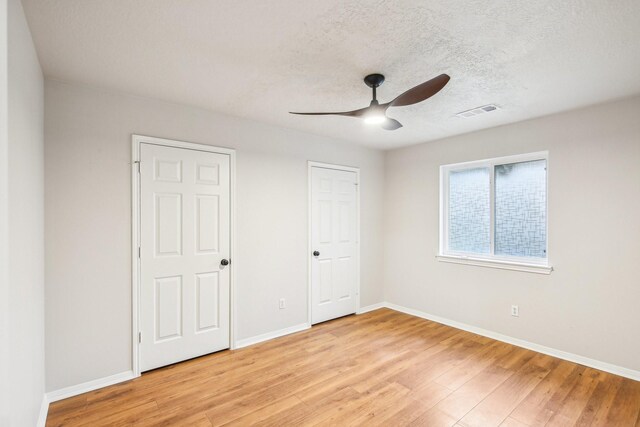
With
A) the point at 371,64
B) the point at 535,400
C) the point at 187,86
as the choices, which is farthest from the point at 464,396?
the point at 187,86

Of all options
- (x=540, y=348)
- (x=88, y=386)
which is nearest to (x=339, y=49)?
(x=88, y=386)

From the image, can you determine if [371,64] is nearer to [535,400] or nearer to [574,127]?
[574,127]

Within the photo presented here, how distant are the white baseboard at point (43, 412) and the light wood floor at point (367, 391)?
0.04m

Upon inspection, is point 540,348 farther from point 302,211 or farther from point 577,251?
point 302,211

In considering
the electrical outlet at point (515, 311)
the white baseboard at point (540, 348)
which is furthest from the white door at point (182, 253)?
the electrical outlet at point (515, 311)

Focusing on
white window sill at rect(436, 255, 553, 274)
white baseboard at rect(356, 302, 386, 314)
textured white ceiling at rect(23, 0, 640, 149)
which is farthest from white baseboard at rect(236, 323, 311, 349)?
textured white ceiling at rect(23, 0, 640, 149)

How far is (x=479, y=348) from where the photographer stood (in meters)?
3.35

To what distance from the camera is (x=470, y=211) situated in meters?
4.03

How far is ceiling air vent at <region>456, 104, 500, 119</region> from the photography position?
2975 millimetres

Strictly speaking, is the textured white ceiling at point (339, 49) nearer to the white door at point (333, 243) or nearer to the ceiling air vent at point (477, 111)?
the ceiling air vent at point (477, 111)

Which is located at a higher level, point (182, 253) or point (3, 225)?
point (3, 225)

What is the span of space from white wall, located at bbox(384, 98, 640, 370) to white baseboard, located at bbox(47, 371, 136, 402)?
368cm

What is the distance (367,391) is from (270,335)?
143 centimetres

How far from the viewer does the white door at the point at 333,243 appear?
13.2 ft
